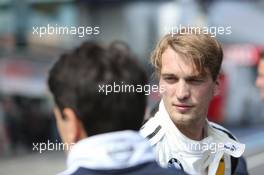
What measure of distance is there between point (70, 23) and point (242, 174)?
0.55 m

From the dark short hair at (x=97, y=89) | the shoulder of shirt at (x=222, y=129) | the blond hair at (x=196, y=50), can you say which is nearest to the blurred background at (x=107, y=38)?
the shoulder of shirt at (x=222, y=129)

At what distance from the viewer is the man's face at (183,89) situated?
1205mm

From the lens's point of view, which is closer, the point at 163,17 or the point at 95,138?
the point at 95,138

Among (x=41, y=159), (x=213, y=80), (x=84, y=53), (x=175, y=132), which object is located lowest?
(x=41, y=159)

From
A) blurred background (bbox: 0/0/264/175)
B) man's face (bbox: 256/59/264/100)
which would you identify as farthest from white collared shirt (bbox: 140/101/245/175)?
man's face (bbox: 256/59/264/100)

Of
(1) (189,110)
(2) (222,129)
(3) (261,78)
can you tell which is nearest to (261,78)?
(3) (261,78)

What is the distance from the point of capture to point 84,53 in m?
0.86

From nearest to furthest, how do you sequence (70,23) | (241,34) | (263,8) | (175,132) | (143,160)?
(143,160) → (175,132) → (70,23) → (241,34) → (263,8)

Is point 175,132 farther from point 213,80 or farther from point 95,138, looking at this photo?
point 95,138

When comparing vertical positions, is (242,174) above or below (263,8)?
below

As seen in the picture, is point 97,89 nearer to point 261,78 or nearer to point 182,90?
point 182,90

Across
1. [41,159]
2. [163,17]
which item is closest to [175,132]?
[41,159]

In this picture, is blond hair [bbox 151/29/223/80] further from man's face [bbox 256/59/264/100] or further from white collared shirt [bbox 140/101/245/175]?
man's face [bbox 256/59/264/100]

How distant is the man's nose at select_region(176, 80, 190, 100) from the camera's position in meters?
1.23
